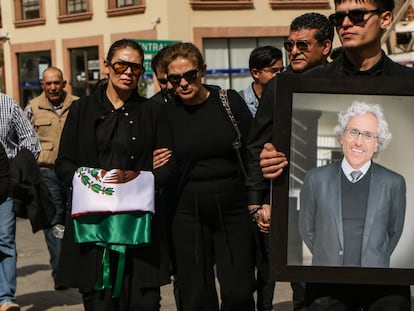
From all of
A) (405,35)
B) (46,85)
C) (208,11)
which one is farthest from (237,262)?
(208,11)

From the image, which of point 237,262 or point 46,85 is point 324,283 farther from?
point 46,85

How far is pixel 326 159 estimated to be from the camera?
3.59 m

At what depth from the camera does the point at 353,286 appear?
3.66 m

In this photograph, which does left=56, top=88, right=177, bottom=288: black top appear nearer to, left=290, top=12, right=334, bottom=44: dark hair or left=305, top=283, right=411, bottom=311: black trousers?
left=290, top=12, right=334, bottom=44: dark hair

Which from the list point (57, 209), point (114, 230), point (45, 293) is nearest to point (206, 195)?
point (114, 230)

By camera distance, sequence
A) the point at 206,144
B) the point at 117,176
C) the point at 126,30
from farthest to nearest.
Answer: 1. the point at 126,30
2. the point at 206,144
3. the point at 117,176

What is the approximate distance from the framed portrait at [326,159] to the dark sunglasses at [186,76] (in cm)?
159

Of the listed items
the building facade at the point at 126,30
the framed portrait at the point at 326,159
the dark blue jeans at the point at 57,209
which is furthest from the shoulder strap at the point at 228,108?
the building facade at the point at 126,30

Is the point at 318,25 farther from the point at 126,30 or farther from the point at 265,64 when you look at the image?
the point at 126,30

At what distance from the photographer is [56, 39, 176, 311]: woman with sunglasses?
495 centimetres

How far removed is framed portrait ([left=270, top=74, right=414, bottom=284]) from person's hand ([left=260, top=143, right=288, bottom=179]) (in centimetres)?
2

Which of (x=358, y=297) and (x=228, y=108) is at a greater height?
(x=228, y=108)

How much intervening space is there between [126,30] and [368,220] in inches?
1048

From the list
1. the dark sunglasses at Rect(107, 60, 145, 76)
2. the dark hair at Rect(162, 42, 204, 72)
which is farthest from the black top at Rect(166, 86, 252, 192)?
the dark sunglasses at Rect(107, 60, 145, 76)
